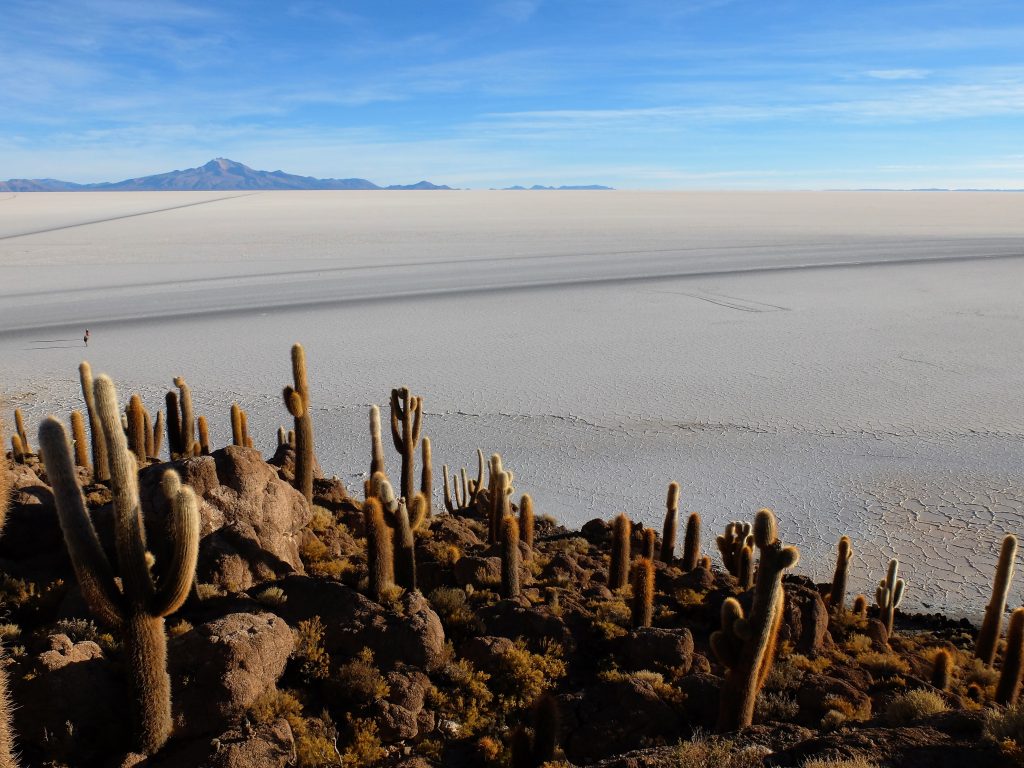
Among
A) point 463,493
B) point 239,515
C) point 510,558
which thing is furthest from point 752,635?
point 463,493

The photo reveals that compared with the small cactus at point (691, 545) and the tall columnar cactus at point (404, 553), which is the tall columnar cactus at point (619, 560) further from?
the tall columnar cactus at point (404, 553)

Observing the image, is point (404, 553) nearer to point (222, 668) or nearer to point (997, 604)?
point (222, 668)

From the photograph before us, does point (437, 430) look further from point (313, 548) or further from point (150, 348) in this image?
point (150, 348)

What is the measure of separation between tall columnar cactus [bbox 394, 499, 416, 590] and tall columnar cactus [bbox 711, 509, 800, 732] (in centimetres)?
266

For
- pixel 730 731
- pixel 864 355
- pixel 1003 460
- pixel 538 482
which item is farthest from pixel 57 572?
pixel 864 355

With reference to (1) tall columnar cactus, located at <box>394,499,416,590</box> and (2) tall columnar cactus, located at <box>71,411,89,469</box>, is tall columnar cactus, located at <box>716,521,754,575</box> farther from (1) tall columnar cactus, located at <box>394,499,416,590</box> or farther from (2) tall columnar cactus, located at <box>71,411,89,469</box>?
(2) tall columnar cactus, located at <box>71,411,89,469</box>

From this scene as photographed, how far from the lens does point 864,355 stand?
2081 cm

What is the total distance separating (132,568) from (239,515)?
7.84ft

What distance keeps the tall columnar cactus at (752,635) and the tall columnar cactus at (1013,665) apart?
7.91ft

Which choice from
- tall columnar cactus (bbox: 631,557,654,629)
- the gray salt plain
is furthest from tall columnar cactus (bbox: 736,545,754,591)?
the gray salt plain

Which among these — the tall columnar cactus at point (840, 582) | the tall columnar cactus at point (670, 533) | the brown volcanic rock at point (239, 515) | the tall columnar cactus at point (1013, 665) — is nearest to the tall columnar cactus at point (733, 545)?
the tall columnar cactus at point (670, 533)

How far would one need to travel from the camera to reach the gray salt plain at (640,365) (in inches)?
465

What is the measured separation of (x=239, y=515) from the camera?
7.00 meters

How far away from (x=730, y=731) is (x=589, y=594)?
2.52m
